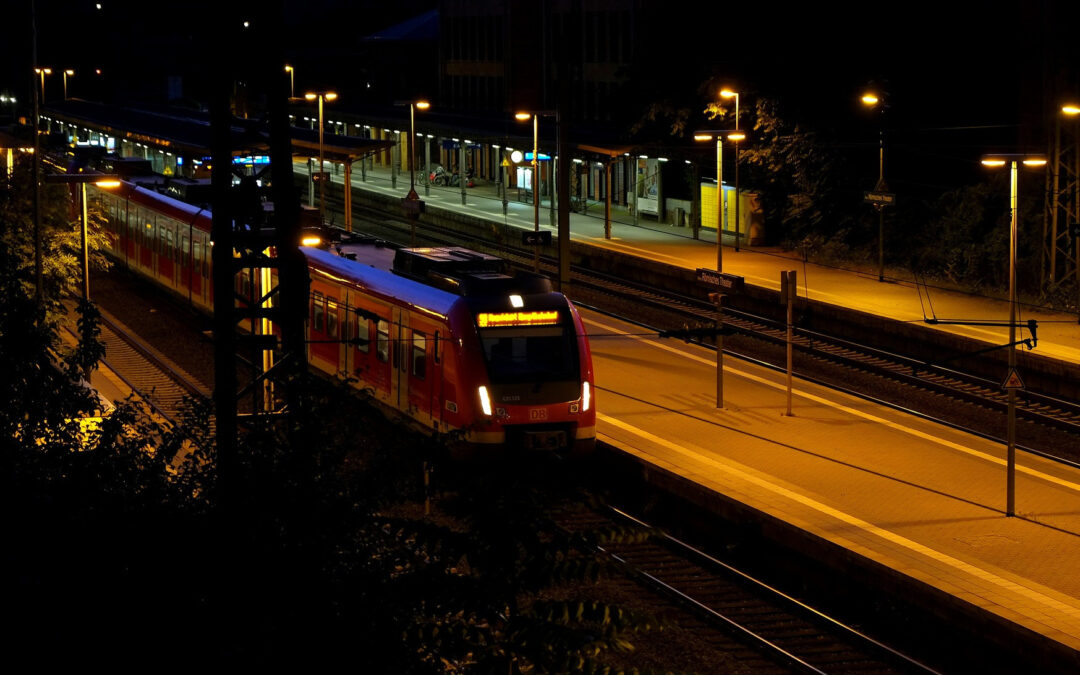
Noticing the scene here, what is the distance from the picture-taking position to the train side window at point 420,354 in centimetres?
1792

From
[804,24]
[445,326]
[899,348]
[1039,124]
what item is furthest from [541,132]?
[445,326]

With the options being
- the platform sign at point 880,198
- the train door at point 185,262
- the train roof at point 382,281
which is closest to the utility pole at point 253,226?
the train roof at point 382,281

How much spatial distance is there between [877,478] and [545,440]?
14.4 feet

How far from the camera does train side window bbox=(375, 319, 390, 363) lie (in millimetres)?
19188

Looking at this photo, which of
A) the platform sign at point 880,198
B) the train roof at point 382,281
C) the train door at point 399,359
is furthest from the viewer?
the platform sign at point 880,198

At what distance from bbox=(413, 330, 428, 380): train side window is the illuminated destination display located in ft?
3.72

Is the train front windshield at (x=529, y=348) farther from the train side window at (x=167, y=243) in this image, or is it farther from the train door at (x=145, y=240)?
the train door at (x=145, y=240)

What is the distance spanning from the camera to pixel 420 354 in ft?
59.4

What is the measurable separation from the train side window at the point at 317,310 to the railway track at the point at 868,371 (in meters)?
6.68

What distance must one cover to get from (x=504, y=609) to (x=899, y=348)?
22.8m

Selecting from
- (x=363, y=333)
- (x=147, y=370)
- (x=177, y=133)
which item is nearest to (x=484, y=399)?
(x=363, y=333)

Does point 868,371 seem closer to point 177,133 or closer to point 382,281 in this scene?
point 382,281

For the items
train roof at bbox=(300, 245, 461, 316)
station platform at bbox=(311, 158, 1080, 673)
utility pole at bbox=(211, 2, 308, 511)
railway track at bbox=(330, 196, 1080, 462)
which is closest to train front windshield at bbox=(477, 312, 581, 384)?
train roof at bbox=(300, 245, 461, 316)

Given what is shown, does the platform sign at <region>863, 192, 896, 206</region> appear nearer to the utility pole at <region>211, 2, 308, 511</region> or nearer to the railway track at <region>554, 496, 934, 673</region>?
the railway track at <region>554, 496, 934, 673</region>
